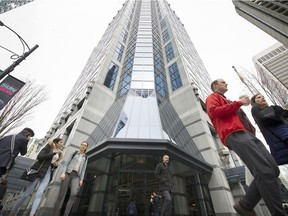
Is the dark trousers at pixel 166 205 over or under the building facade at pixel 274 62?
under

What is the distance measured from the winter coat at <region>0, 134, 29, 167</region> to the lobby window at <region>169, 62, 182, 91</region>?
13.6 meters

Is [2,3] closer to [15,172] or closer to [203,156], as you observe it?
[15,172]

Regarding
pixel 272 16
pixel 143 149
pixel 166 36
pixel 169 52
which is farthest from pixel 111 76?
pixel 272 16

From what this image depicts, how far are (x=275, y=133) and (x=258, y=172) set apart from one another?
102 cm

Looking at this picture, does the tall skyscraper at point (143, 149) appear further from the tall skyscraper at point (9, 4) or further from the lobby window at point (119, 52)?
the tall skyscraper at point (9, 4)

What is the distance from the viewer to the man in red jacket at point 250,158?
167cm

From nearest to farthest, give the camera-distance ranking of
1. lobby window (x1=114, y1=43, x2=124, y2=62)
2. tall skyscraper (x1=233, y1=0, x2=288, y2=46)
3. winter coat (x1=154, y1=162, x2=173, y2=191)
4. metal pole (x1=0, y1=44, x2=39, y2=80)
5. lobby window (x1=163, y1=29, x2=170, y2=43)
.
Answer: winter coat (x1=154, y1=162, x2=173, y2=191) → metal pole (x1=0, y1=44, x2=39, y2=80) → tall skyscraper (x1=233, y1=0, x2=288, y2=46) → lobby window (x1=114, y1=43, x2=124, y2=62) → lobby window (x1=163, y1=29, x2=170, y2=43)

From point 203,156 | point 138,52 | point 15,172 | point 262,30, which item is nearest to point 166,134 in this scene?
point 203,156

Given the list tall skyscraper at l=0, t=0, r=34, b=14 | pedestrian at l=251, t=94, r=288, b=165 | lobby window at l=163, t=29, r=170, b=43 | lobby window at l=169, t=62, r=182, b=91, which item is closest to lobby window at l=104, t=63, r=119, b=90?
lobby window at l=169, t=62, r=182, b=91

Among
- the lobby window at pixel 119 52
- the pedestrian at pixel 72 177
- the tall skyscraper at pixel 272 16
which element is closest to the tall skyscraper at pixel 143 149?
the pedestrian at pixel 72 177

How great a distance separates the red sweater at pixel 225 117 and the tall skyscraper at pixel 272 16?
66.7 ft

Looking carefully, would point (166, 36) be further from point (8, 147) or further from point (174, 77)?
point (8, 147)

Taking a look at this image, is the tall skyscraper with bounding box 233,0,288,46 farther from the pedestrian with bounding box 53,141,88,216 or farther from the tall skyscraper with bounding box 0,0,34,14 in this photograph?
the tall skyscraper with bounding box 0,0,34,14

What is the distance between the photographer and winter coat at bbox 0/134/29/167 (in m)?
3.51
